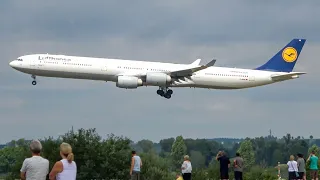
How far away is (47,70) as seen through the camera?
7019 cm

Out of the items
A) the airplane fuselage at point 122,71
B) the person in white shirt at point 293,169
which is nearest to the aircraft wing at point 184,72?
the airplane fuselage at point 122,71

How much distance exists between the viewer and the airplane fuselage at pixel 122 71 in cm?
7044

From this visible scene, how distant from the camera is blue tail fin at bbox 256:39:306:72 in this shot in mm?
84188

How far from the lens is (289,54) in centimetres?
8762

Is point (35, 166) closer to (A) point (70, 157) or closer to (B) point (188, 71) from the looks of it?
(A) point (70, 157)

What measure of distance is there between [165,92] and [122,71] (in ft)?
17.7

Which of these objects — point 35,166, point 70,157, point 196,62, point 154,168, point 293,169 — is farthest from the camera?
point 196,62

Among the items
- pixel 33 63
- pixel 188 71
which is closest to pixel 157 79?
pixel 188 71

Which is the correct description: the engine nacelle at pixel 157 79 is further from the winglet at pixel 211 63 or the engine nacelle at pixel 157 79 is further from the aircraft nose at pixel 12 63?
the aircraft nose at pixel 12 63

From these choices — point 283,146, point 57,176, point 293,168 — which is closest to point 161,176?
point 293,168

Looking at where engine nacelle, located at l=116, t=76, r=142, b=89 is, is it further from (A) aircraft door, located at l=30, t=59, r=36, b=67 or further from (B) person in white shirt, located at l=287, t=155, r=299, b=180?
(B) person in white shirt, located at l=287, t=155, r=299, b=180

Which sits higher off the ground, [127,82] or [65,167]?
[127,82]

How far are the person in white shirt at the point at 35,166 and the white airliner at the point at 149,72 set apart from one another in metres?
53.7

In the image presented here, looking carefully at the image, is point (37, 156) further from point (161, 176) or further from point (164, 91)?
point (164, 91)
